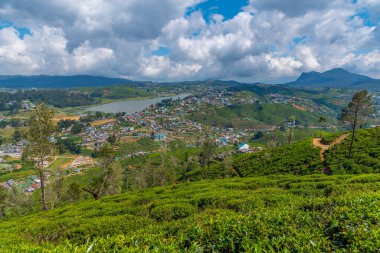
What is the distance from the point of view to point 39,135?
2319 cm

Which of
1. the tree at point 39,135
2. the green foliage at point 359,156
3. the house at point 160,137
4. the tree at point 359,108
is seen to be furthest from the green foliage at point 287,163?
the house at point 160,137

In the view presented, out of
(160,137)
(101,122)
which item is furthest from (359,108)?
(101,122)

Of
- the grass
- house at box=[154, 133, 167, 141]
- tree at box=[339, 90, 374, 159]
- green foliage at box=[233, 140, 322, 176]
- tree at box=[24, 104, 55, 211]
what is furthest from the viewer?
the grass

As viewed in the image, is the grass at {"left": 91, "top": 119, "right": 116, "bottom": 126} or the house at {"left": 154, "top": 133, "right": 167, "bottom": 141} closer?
the house at {"left": 154, "top": 133, "right": 167, "bottom": 141}

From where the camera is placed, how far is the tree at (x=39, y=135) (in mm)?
22688

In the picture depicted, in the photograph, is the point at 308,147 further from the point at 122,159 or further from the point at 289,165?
the point at 122,159

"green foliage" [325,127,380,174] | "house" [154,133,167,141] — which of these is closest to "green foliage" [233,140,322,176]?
"green foliage" [325,127,380,174]

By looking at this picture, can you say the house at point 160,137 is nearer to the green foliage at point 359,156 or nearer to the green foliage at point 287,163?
the green foliage at point 287,163

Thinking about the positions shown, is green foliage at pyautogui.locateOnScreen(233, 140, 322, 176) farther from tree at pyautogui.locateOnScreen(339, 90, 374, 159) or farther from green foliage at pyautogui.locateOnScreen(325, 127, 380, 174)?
tree at pyautogui.locateOnScreen(339, 90, 374, 159)

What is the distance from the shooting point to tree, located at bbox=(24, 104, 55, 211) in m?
22.7

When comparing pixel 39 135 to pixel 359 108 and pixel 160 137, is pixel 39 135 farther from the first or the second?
pixel 160 137

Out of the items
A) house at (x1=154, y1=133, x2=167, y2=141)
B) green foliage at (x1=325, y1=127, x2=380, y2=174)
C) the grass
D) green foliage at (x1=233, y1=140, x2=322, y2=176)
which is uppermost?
green foliage at (x1=325, y1=127, x2=380, y2=174)

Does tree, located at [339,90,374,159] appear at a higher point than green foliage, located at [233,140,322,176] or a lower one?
higher

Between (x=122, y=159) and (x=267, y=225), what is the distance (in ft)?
343
